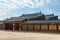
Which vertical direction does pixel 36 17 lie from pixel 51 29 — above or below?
above

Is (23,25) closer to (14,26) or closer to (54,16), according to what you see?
(14,26)

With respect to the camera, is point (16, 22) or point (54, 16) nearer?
point (16, 22)

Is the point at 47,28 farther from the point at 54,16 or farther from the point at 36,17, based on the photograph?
the point at 54,16

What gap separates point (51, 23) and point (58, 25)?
172cm

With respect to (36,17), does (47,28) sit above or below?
below

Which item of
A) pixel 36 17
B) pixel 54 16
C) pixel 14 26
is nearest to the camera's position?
pixel 14 26

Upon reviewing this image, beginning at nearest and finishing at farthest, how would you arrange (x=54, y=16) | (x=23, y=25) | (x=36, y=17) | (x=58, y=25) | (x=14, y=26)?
(x=58, y=25) < (x=23, y=25) < (x=14, y=26) < (x=36, y=17) < (x=54, y=16)

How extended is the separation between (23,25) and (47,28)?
7.26 m

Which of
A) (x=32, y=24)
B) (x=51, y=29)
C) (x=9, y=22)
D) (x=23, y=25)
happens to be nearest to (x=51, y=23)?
(x=51, y=29)

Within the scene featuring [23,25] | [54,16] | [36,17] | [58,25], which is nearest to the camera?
[58,25]

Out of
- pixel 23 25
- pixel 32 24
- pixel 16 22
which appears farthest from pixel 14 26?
pixel 32 24

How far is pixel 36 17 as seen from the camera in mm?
45188

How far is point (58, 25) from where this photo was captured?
32.8 meters

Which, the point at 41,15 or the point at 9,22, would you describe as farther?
the point at 41,15
